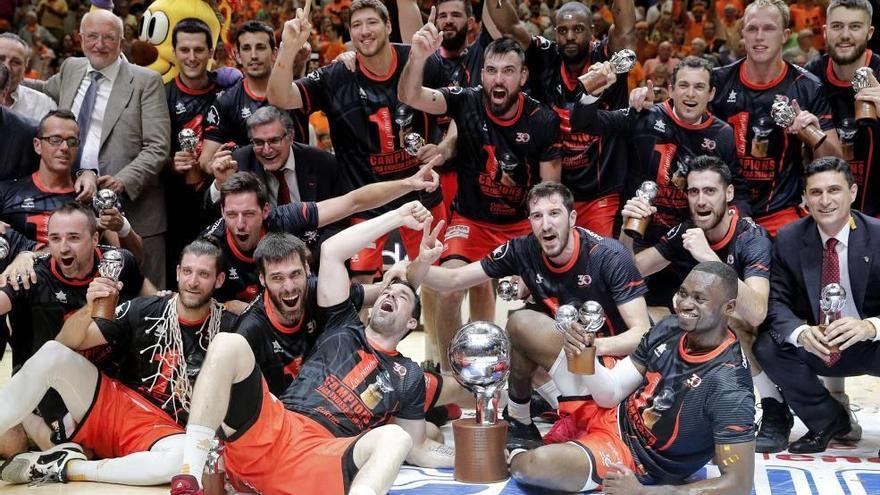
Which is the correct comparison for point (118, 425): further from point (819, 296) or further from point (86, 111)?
point (819, 296)

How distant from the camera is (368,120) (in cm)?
680

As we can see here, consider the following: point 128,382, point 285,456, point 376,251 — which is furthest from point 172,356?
point 376,251

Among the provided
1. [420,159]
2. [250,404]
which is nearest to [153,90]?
[420,159]

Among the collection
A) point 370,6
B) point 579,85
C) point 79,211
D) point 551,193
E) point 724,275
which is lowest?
point 724,275

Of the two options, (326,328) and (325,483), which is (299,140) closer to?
(326,328)

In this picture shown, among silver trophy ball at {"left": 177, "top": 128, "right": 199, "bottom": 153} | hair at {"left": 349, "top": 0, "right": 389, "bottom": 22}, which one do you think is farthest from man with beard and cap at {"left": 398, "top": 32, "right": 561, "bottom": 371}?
silver trophy ball at {"left": 177, "top": 128, "right": 199, "bottom": 153}

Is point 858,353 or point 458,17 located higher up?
point 458,17

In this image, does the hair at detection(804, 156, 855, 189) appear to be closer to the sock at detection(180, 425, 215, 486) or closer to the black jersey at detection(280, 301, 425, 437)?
the black jersey at detection(280, 301, 425, 437)

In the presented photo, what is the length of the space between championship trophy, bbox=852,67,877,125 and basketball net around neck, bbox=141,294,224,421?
3693 mm

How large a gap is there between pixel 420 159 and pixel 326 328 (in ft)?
4.86

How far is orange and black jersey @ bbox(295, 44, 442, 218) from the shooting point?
680 centimetres

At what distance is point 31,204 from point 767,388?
424 centimetres

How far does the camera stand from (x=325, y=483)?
15.6 feet

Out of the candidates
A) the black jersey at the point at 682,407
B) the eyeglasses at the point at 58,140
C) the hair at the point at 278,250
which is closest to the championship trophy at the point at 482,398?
the black jersey at the point at 682,407
